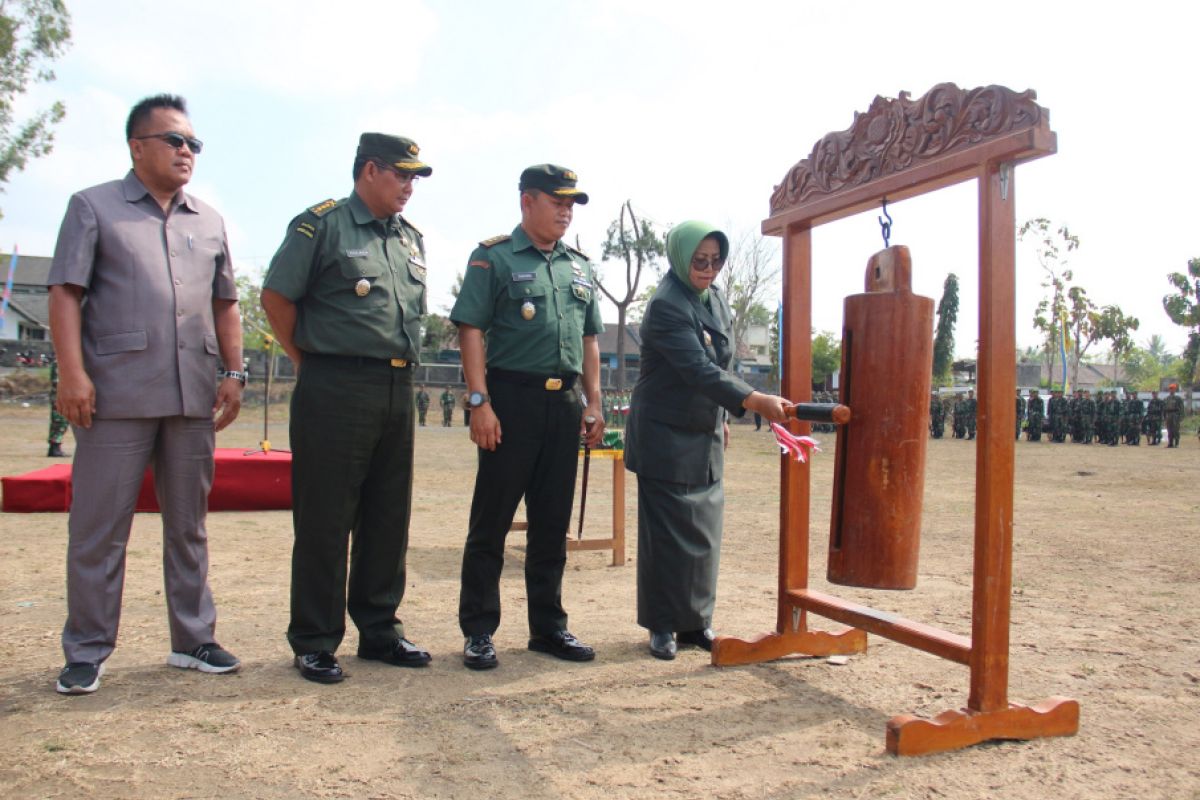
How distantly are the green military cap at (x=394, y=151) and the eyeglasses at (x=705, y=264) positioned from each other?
1146 millimetres

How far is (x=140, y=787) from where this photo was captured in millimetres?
2393

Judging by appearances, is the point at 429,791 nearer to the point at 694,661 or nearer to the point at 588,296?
the point at 694,661

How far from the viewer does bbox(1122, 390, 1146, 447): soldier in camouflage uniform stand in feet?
87.1

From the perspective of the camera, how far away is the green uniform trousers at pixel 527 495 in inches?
147

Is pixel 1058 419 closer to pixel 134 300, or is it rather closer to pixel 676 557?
pixel 676 557

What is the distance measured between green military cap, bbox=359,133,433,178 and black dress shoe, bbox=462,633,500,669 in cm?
184

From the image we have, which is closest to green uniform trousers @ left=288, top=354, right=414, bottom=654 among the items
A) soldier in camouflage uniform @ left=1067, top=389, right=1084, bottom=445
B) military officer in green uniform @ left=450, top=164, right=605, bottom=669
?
military officer in green uniform @ left=450, top=164, right=605, bottom=669

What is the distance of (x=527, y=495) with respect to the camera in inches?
154

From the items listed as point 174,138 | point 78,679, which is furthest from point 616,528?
point 174,138

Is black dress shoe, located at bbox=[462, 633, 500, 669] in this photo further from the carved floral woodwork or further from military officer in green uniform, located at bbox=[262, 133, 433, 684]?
the carved floral woodwork

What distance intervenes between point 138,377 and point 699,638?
2.45 m

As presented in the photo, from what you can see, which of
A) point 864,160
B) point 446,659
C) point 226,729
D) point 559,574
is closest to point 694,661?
point 559,574

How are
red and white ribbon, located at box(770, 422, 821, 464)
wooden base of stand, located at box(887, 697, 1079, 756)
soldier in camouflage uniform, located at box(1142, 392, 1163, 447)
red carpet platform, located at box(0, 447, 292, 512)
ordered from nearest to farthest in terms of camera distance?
wooden base of stand, located at box(887, 697, 1079, 756), red and white ribbon, located at box(770, 422, 821, 464), red carpet platform, located at box(0, 447, 292, 512), soldier in camouflage uniform, located at box(1142, 392, 1163, 447)

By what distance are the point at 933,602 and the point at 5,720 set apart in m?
4.07
